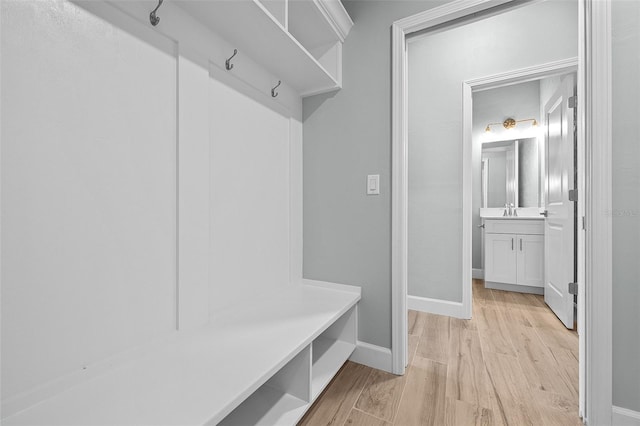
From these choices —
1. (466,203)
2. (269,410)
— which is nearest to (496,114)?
(466,203)

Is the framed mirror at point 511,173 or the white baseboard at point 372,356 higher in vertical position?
the framed mirror at point 511,173

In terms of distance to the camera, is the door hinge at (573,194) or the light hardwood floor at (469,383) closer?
the light hardwood floor at (469,383)

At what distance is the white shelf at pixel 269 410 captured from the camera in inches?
39.7

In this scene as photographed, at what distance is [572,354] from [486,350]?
0.50m

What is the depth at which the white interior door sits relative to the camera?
2107 millimetres

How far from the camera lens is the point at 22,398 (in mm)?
674

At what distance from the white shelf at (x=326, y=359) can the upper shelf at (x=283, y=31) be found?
5.02 feet

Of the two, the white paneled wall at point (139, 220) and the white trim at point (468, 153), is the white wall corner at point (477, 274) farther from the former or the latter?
the white paneled wall at point (139, 220)

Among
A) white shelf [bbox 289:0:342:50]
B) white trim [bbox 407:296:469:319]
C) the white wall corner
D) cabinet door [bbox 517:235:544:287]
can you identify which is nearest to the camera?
white shelf [bbox 289:0:342:50]

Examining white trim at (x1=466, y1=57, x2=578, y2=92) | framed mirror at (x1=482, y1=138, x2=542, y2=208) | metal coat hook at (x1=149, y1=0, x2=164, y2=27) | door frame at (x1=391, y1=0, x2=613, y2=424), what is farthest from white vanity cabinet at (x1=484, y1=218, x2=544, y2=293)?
metal coat hook at (x1=149, y1=0, x2=164, y2=27)

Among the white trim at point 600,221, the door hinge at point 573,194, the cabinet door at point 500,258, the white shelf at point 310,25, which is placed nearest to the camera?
the white trim at point 600,221

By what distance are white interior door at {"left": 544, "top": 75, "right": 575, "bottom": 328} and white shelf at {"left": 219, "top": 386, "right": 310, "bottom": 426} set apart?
7.34 feet

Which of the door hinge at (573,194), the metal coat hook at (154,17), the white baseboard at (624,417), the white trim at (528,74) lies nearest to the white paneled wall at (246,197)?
the metal coat hook at (154,17)

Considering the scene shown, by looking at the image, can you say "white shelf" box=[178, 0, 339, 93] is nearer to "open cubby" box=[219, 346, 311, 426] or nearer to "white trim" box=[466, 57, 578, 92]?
"open cubby" box=[219, 346, 311, 426]
